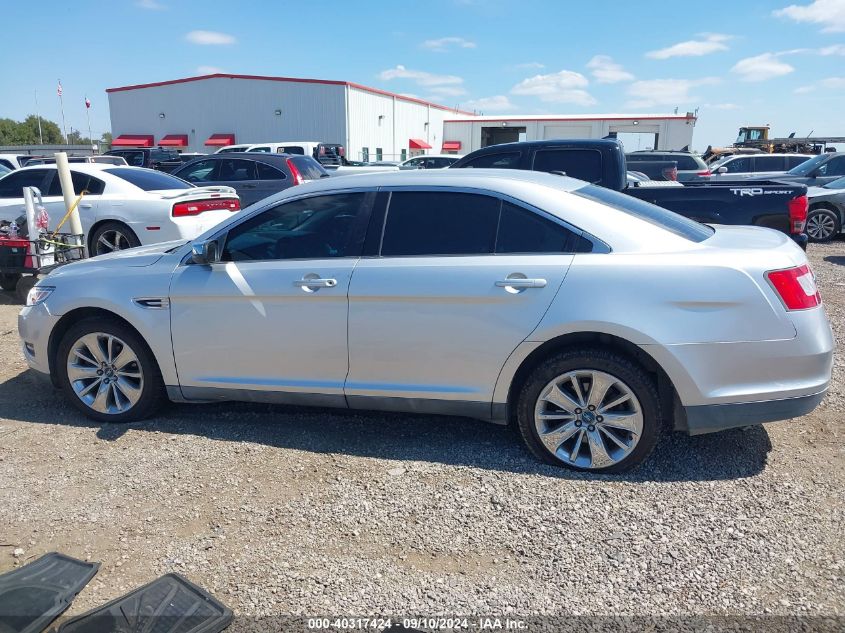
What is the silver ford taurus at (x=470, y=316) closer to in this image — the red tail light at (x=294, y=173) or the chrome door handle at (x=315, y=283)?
the chrome door handle at (x=315, y=283)

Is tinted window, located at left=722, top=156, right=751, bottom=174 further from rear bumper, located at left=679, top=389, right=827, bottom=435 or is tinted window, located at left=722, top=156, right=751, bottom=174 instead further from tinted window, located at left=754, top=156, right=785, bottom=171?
rear bumper, located at left=679, top=389, right=827, bottom=435

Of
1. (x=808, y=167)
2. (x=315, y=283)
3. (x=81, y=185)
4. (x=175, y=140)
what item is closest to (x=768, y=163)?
(x=808, y=167)

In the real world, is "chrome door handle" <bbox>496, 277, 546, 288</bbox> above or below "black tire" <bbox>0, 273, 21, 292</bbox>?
above

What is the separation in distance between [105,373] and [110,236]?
5.13m

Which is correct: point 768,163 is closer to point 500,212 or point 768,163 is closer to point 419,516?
point 500,212

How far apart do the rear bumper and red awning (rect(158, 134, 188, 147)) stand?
40561 millimetres

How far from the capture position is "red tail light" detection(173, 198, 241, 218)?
8.69 meters

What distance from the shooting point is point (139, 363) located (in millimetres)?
4312

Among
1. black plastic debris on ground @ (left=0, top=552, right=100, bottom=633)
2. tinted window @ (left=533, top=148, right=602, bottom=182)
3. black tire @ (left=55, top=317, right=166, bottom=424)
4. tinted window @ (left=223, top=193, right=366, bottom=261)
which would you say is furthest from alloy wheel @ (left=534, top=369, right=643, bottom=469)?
tinted window @ (left=533, top=148, right=602, bottom=182)

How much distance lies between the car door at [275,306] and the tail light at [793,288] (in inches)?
88.9

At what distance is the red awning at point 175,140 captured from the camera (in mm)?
39406

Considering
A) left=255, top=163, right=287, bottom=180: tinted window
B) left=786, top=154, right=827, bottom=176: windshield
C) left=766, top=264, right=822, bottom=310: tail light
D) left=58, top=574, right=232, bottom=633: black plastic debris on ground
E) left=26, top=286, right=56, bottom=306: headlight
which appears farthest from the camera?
left=786, top=154, right=827, bottom=176: windshield

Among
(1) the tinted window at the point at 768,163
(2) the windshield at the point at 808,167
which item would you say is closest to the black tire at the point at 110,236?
(2) the windshield at the point at 808,167

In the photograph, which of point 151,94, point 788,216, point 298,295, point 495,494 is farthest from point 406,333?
point 151,94
